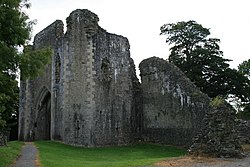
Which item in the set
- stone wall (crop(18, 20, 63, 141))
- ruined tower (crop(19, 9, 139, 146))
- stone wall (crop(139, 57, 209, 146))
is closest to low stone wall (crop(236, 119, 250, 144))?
stone wall (crop(139, 57, 209, 146))

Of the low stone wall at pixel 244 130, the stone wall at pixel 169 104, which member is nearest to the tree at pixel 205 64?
the stone wall at pixel 169 104

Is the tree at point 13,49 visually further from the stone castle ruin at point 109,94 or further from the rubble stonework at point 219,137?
the stone castle ruin at point 109,94

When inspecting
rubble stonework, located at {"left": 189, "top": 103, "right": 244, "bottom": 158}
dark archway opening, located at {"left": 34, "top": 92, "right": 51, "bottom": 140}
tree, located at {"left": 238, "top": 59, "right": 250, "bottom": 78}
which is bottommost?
rubble stonework, located at {"left": 189, "top": 103, "right": 244, "bottom": 158}

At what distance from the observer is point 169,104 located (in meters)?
29.3

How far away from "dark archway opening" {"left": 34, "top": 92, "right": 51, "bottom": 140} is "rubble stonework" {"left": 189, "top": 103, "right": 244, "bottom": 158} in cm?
1735

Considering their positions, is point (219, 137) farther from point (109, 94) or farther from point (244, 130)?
point (109, 94)

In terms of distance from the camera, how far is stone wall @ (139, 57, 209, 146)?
89.3 feet

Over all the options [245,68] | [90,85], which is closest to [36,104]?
[90,85]

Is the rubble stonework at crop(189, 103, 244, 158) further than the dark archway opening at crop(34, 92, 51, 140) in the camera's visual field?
No

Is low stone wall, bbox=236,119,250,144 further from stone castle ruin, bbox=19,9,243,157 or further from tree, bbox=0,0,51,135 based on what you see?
tree, bbox=0,0,51,135

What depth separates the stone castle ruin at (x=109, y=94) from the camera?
1078 inches

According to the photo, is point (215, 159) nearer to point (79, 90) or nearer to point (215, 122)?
point (215, 122)

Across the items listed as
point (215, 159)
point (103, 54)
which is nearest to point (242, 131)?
point (215, 159)

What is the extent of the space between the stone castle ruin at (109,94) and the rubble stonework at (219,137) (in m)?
6.00
